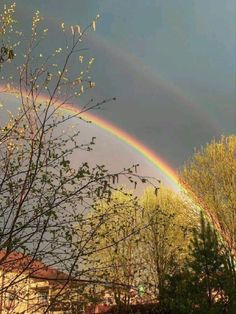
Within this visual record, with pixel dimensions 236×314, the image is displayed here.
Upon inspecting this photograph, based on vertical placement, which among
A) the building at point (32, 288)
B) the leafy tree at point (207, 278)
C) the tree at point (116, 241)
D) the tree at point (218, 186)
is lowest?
the building at point (32, 288)

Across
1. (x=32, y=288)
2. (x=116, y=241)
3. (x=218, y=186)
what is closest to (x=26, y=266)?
(x=32, y=288)

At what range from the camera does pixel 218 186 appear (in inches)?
939

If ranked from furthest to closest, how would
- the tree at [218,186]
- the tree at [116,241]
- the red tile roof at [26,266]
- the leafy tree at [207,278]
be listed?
the tree at [218,186] → the leafy tree at [207,278] → the tree at [116,241] → the red tile roof at [26,266]

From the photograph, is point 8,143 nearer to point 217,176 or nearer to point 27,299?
point 27,299

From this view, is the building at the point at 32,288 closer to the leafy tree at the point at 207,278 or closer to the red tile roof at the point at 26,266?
the red tile roof at the point at 26,266

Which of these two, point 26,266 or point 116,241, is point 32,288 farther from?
point 116,241

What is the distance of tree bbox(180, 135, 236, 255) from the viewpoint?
2350 cm

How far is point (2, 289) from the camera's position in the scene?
4406 mm

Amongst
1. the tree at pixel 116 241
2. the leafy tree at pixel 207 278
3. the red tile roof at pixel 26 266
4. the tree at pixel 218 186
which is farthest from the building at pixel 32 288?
the tree at pixel 218 186

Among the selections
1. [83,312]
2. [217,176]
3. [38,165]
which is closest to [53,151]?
[38,165]

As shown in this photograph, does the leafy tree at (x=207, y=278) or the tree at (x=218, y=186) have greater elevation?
the tree at (x=218, y=186)

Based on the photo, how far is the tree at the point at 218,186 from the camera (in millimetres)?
23500

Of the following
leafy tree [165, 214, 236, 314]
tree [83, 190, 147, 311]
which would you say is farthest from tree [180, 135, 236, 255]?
tree [83, 190, 147, 311]

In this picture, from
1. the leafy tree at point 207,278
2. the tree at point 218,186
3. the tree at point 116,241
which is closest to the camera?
the tree at point 116,241
